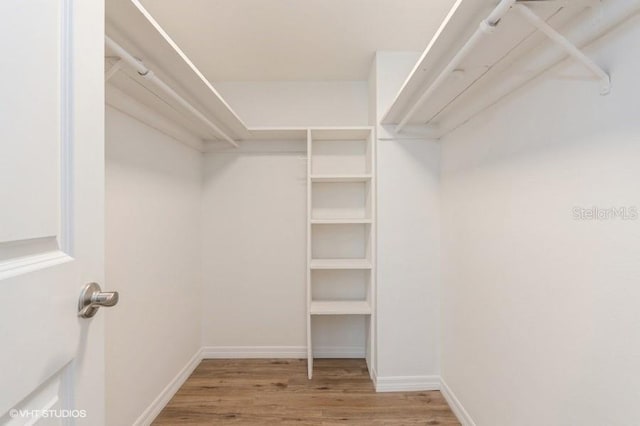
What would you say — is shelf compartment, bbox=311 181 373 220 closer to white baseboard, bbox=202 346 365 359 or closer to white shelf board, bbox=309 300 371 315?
white shelf board, bbox=309 300 371 315

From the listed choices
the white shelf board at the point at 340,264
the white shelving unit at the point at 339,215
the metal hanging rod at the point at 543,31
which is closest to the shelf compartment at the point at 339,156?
the white shelving unit at the point at 339,215

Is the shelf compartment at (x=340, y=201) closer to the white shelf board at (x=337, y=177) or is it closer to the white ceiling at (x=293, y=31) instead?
the white shelf board at (x=337, y=177)

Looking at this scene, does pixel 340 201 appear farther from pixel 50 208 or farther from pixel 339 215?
pixel 50 208

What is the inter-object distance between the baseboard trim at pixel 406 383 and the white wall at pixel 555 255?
44 centimetres

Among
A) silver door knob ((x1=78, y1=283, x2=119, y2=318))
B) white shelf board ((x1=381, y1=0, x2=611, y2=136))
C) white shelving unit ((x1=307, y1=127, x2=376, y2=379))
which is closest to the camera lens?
silver door knob ((x1=78, y1=283, x2=119, y2=318))

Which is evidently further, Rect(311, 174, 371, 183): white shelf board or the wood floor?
Rect(311, 174, 371, 183): white shelf board

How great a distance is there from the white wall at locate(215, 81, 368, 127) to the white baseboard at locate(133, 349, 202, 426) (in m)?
2.05

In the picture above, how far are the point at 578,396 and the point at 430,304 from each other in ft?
4.24

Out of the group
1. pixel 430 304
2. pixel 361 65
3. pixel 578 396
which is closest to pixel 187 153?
pixel 361 65

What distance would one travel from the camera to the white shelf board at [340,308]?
250 centimetres

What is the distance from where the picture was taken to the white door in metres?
0.50

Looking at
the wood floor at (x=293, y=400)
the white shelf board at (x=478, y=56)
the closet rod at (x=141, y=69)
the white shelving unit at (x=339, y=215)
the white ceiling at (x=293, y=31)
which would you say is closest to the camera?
the white shelf board at (x=478, y=56)

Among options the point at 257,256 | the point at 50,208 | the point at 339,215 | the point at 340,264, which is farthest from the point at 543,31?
the point at 257,256

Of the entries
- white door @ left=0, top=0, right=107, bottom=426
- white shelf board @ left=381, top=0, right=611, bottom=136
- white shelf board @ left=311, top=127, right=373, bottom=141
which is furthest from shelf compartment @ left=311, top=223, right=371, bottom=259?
white door @ left=0, top=0, right=107, bottom=426
